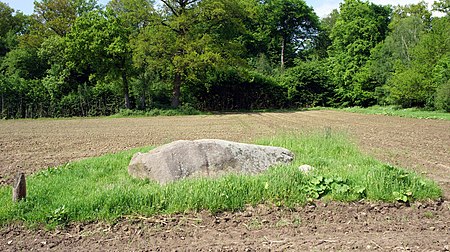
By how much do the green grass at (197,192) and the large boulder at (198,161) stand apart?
1.10 ft

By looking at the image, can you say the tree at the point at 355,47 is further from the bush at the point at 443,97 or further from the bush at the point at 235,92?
the bush at the point at 443,97

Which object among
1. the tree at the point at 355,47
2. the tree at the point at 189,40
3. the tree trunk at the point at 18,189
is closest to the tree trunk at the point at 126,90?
the tree at the point at 189,40

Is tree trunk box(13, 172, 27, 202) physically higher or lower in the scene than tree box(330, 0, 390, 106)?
lower

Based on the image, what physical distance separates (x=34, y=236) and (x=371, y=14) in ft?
179

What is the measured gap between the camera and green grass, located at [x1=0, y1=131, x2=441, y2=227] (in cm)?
548

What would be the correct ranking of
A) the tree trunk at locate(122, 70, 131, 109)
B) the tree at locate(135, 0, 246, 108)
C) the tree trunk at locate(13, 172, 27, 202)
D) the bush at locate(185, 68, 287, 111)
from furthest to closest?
the bush at locate(185, 68, 287, 111), the tree trunk at locate(122, 70, 131, 109), the tree at locate(135, 0, 246, 108), the tree trunk at locate(13, 172, 27, 202)

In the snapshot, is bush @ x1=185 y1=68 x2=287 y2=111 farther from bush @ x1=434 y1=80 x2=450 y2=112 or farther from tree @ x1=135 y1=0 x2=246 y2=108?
bush @ x1=434 y1=80 x2=450 y2=112

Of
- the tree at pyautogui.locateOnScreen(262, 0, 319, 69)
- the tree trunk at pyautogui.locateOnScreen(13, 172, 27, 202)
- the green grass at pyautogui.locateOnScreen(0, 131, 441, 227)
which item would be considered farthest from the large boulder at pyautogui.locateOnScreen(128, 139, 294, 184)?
the tree at pyautogui.locateOnScreen(262, 0, 319, 69)

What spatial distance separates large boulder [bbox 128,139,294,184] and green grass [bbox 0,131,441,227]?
0.34 m

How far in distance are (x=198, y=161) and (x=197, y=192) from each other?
133 centimetres

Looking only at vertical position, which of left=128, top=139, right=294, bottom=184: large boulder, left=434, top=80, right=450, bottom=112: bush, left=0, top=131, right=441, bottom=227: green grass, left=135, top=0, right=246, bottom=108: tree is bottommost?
left=0, top=131, right=441, bottom=227: green grass

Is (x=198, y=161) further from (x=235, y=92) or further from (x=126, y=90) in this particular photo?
(x=235, y=92)

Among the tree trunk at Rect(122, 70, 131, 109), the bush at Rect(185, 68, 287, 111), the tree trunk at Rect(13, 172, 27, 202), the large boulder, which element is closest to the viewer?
the tree trunk at Rect(13, 172, 27, 202)

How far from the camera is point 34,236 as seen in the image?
4.91 meters
